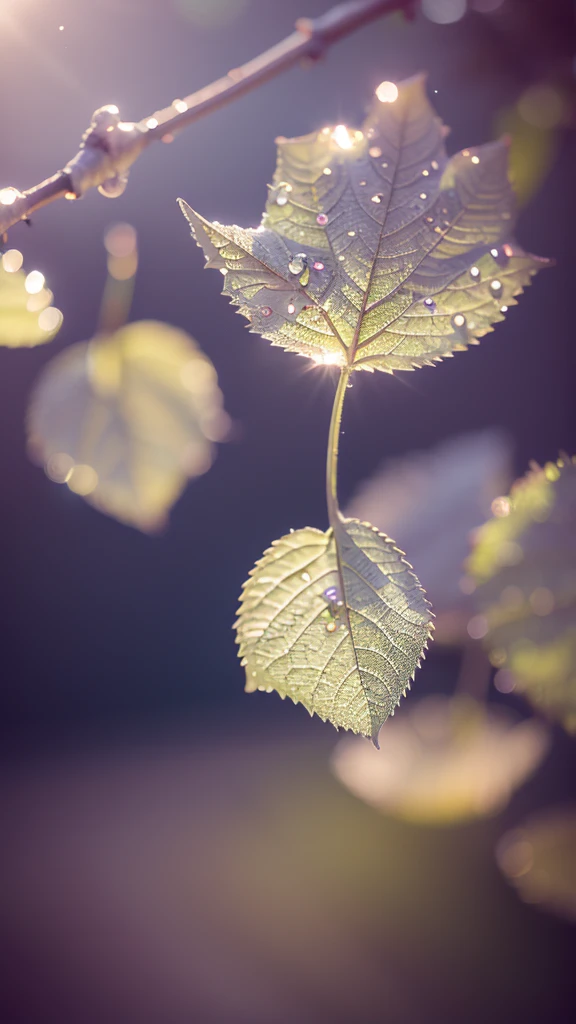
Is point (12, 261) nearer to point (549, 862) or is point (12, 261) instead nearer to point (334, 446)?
point (334, 446)

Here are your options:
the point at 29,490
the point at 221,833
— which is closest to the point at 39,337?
the point at 29,490

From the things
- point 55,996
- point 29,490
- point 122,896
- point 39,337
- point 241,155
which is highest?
point 241,155

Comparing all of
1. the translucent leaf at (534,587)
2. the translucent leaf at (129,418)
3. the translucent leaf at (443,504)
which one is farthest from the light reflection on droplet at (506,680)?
the translucent leaf at (129,418)

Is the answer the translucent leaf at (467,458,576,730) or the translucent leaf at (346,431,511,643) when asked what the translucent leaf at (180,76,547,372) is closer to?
the translucent leaf at (467,458,576,730)

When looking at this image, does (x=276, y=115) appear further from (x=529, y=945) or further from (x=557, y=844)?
(x=529, y=945)

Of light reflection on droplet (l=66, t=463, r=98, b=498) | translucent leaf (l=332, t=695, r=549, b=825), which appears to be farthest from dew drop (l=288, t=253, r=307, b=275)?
translucent leaf (l=332, t=695, r=549, b=825)

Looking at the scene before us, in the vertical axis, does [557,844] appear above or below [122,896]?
above
